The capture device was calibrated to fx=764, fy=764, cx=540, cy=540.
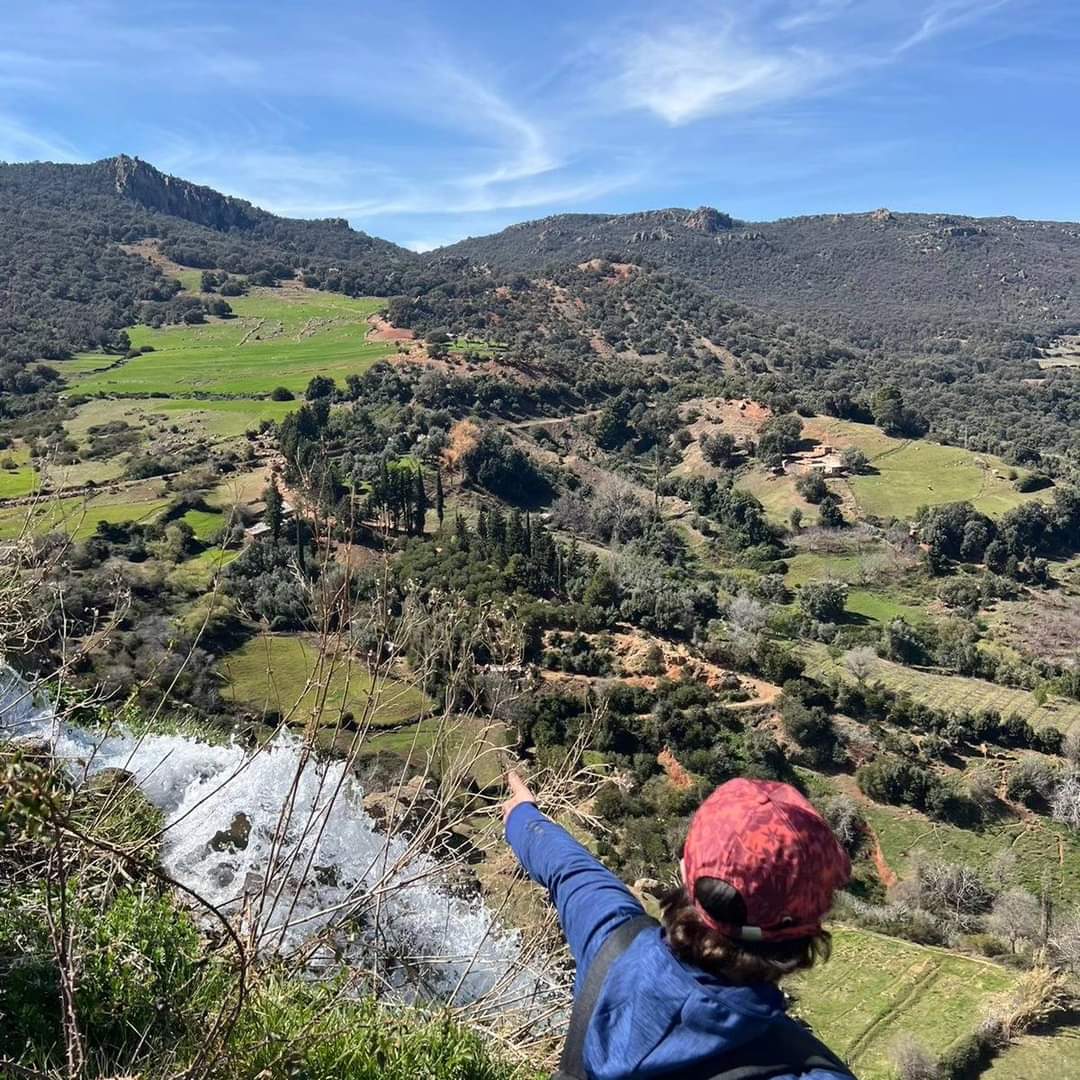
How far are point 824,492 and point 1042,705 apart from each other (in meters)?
22.6

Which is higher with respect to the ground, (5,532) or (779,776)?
(5,532)

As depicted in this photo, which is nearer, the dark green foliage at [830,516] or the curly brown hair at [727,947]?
the curly brown hair at [727,947]

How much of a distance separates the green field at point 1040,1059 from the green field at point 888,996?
0.60 meters

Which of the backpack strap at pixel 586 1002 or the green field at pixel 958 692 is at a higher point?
the backpack strap at pixel 586 1002

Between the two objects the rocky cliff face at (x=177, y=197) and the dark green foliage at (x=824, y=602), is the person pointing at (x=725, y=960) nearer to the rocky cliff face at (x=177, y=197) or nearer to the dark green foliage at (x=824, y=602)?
the dark green foliage at (x=824, y=602)

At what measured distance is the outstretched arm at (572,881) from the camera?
5.41ft

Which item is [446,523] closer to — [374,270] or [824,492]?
[824,492]

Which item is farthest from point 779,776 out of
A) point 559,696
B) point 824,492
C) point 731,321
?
point 731,321

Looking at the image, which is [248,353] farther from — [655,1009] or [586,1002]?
[655,1009]

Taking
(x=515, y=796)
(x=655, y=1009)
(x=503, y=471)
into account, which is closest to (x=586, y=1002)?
(x=655, y=1009)

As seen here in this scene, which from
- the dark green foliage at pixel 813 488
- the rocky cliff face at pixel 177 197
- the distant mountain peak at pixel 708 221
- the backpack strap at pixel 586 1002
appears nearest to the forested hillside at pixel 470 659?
the dark green foliage at pixel 813 488

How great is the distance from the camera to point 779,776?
19844 millimetres

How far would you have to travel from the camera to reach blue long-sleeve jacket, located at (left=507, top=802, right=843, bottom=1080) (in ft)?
4.29

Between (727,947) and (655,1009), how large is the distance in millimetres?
174
